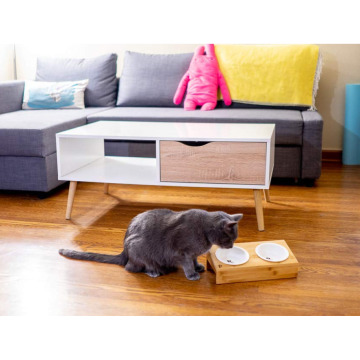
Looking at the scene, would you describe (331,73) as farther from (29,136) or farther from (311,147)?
(29,136)

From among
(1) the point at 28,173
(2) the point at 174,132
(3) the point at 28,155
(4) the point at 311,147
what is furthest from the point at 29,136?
(4) the point at 311,147

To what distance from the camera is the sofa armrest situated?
269 centimetres

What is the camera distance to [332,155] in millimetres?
3531

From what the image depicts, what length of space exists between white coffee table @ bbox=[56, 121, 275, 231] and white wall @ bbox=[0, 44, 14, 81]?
1969 millimetres

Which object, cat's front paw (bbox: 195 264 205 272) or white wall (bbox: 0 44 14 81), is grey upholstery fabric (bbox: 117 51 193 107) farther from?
cat's front paw (bbox: 195 264 205 272)

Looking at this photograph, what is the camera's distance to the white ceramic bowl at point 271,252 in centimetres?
167

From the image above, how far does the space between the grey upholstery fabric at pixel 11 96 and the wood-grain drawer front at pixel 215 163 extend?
1.60 meters

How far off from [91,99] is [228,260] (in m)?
2.13

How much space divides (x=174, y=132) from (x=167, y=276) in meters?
0.79

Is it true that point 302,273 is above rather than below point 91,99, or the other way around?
below

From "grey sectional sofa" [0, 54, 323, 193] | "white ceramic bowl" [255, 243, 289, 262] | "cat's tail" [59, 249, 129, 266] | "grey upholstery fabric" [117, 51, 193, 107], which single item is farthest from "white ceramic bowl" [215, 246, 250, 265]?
"grey upholstery fabric" [117, 51, 193, 107]

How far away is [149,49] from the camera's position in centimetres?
370

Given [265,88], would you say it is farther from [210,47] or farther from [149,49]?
[149,49]

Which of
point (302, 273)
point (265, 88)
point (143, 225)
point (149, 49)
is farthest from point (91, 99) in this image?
point (302, 273)
